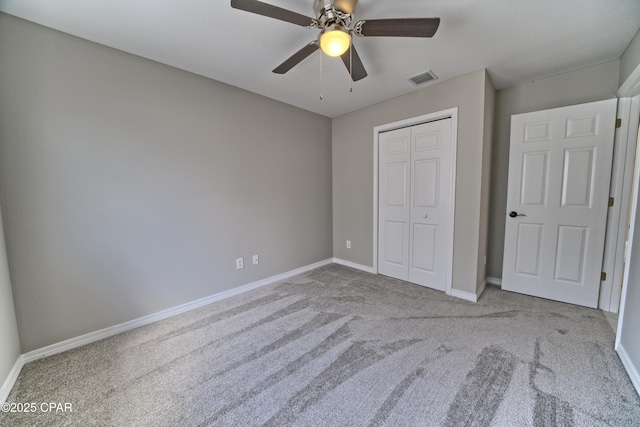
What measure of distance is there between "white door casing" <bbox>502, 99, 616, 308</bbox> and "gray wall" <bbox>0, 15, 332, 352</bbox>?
9.64 feet

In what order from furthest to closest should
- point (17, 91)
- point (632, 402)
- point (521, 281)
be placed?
point (521, 281)
point (17, 91)
point (632, 402)

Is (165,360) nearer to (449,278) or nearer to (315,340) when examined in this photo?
(315,340)

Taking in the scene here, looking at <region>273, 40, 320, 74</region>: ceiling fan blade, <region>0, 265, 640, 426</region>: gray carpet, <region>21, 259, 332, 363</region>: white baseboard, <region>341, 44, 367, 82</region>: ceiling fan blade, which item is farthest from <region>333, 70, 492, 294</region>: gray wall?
<region>273, 40, 320, 74</region>: ceiling fan blade

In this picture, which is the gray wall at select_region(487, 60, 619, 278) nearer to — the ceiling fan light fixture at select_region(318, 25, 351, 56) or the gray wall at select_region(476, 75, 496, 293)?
the gray wall at select_region(476, 75, 496, 293)

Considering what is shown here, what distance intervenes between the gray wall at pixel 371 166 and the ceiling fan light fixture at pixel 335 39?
5.57 feet

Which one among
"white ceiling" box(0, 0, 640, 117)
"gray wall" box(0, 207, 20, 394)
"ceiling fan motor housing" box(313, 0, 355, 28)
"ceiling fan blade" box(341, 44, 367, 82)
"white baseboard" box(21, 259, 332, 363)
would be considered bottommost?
"white baseboard" box(21, 259, 332, 363)

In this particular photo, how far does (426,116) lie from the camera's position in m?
2.74

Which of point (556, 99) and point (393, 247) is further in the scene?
point (393, 247)

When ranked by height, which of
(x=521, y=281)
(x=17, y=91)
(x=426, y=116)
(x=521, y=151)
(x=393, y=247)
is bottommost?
(x=521, y=281)

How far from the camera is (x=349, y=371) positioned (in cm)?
157

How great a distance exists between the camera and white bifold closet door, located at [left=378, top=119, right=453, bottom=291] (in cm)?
271

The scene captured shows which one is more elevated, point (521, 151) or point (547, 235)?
point (521, 151)

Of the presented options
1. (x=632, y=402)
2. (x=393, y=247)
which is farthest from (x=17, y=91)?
(x=632, y=402)

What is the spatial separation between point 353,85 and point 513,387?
2914 mm
